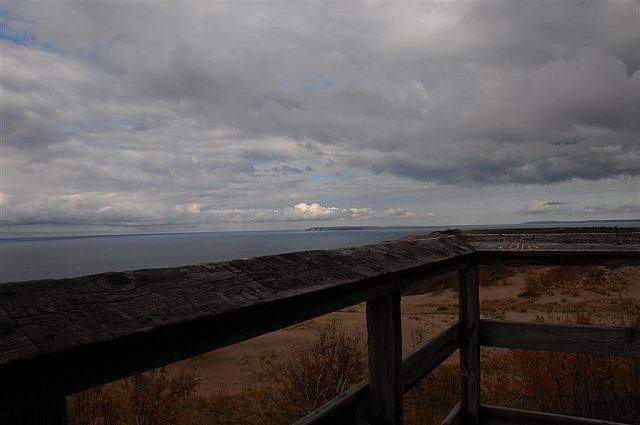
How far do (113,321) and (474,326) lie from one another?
2367 millimetres

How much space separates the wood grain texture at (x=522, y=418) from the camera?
2.56m

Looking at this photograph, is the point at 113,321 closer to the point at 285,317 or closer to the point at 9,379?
the point at 9,379

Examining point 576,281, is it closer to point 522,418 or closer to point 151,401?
point 151,401

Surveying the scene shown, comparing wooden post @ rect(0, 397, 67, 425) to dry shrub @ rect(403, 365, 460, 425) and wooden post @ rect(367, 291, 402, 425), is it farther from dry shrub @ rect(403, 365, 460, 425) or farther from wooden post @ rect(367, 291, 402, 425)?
dry shrub @ rect(403, 365, 460, 425)

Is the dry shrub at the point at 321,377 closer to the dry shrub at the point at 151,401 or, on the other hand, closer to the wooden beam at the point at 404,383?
the dry shrub at the point at 151,401

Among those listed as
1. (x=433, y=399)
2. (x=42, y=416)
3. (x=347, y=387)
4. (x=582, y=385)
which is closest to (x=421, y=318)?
(x=347, y=387)

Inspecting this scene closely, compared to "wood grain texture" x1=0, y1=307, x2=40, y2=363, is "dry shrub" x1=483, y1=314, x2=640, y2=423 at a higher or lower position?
lower

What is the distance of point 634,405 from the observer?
20.8 ft

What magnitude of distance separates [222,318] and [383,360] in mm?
965

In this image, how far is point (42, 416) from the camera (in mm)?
791

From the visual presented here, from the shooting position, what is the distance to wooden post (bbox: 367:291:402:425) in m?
1.76

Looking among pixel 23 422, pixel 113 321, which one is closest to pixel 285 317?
pixel 113 321

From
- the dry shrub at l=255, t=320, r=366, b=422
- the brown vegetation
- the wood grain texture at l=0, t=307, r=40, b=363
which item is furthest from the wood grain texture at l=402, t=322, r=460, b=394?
the dry shrub at l=255, t=320, r=366, b=422

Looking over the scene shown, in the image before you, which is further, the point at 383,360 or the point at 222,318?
the point at 383,360
